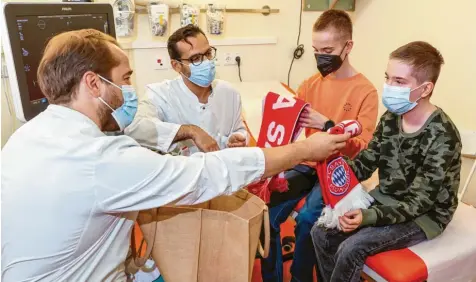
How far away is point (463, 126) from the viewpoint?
8.32ft

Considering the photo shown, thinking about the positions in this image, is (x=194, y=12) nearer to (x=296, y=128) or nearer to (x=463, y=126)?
(x=296, y=128)

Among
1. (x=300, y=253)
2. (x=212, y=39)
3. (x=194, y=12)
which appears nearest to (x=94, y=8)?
(x=194, y=12)

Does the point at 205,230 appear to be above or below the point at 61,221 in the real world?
below

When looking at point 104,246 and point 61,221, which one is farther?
point 104,246

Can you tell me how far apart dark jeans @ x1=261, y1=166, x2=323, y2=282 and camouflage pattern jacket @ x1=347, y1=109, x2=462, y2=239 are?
30 cm

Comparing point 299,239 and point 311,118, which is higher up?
point 311,118

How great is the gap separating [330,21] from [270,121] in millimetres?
628

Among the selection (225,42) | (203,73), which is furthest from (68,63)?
(225,42)

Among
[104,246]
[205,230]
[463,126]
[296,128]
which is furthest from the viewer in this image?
[463,126]

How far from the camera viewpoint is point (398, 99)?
1.50 meters

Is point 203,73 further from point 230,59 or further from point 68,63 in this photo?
point 230,59

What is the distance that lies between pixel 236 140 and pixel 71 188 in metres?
0.99

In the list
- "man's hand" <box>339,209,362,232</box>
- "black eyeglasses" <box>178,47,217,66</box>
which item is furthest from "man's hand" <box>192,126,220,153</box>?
"man's hand" <box>339,209,362,232</box>

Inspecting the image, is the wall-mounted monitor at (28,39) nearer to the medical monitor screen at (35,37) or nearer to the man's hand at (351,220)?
the medical monitor screen at (35,37)
